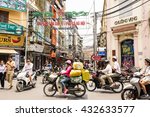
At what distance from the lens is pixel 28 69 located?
13.2 m

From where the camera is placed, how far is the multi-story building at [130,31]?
62.7 feet

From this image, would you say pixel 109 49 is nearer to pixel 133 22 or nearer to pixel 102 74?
pixel 133 22

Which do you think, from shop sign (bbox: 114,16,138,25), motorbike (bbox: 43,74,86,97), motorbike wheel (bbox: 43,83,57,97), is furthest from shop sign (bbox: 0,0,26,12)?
motorbike (bbox: 43,74,86,97)

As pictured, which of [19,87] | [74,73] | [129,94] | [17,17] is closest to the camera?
[129,94]

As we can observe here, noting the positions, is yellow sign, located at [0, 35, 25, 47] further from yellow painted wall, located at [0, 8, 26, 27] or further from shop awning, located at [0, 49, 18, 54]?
yellow painted wall, located at [0, 8, 26, 27]

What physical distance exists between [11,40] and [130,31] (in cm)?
1141

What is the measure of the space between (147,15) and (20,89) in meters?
11.4

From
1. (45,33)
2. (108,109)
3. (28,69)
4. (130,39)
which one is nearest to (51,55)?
(45,33)

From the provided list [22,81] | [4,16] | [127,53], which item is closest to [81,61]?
[127,53]

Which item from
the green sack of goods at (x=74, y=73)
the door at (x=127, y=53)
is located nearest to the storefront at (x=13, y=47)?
the door at (x=127, y=53)

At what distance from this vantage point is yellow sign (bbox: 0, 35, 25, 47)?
23909mm

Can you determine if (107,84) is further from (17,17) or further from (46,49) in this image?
(46,49)

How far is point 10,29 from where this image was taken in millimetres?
24422

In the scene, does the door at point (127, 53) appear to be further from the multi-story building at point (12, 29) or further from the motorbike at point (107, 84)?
the multi-story building at point (12, 29)
